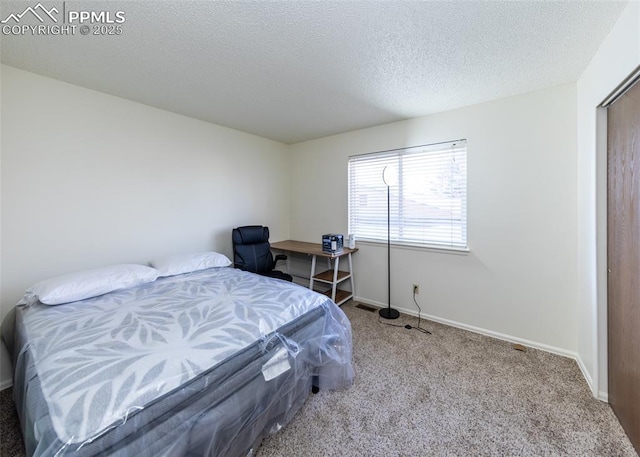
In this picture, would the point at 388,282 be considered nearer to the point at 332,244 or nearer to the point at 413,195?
the point at 332,244

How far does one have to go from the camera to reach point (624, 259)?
1505 millimetres

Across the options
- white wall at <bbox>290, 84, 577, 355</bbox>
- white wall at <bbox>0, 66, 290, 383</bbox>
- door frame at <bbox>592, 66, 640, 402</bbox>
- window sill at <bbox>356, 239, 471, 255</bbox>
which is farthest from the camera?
window sill at <bbox>356, 239, 471, 255</bbox>

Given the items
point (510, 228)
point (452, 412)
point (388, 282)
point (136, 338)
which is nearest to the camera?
point (136, 338)

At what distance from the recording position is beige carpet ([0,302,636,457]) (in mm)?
1430

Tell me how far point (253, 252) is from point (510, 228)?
2815 millimetres

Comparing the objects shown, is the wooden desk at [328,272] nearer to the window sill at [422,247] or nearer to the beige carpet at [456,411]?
the window sill at [422,247]

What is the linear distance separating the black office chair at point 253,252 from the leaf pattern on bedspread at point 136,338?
95 centimetres

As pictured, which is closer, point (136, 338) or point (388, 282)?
point (136, 338)

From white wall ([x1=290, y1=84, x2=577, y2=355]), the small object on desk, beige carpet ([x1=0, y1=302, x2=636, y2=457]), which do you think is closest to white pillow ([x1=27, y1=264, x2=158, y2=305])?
beige carpet ([x1=0, y1=302, x2=636, y2=457])

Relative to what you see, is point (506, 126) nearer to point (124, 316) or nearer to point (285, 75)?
point (285, 75)

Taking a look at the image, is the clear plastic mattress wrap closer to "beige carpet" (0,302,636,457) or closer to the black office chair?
"beige carpet" (0,302,636,457)

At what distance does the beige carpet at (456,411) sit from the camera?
143 cm

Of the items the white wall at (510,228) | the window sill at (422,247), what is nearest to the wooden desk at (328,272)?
the window sill at (422,247)

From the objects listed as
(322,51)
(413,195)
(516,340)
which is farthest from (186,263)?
(516,340)
